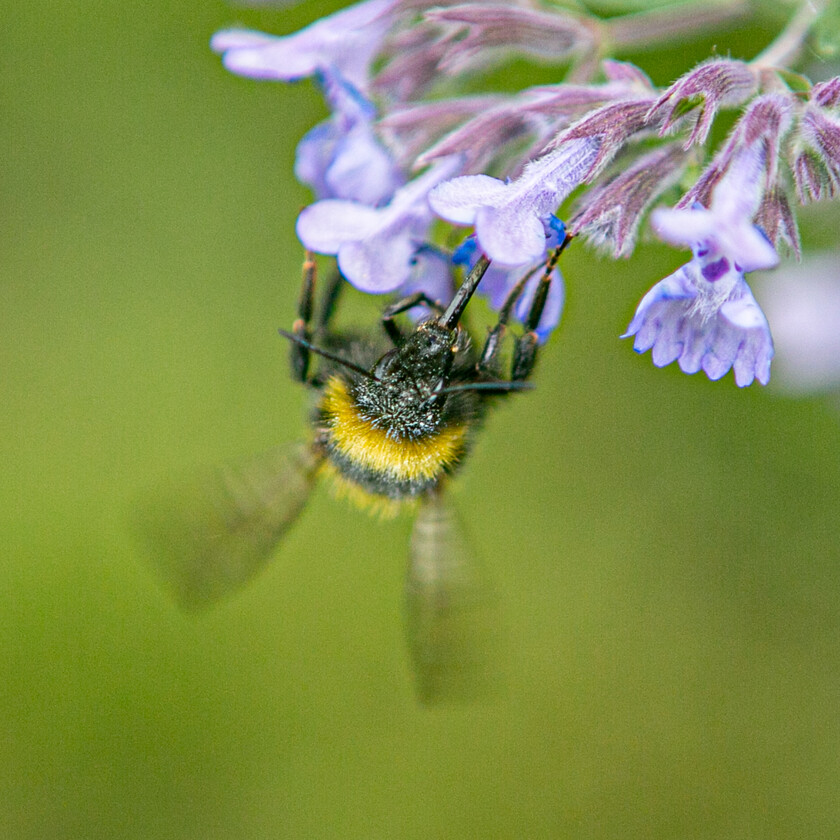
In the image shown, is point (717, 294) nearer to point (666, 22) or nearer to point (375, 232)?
point (375, 232)

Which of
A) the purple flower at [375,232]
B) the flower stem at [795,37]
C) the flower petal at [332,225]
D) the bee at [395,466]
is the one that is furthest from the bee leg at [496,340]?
the flower stem at [795,37]

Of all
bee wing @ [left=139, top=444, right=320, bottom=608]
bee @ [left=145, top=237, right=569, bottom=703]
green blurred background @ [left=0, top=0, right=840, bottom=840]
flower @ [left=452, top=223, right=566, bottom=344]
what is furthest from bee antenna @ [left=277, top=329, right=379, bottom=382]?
green blurred background @ [left=0, top=0, right=840, bottom=840]

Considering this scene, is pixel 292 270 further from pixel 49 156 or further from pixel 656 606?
pixel 656 606

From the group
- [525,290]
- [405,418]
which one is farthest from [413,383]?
[525,290]

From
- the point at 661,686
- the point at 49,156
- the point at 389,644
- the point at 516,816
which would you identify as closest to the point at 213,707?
the point at 389,644

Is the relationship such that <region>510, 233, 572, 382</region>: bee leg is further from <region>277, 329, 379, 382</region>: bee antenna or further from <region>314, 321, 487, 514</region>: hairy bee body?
Result: <region>277, 329, 379, 382</region>: bee antenna

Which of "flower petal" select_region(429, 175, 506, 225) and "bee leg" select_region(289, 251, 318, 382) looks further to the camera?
"bee leg" select_region(289, 251, 318, 382)

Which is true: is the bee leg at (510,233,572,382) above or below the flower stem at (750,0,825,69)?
below
